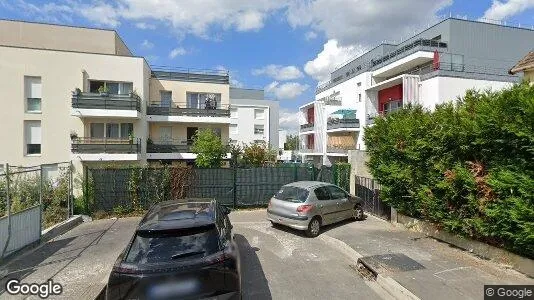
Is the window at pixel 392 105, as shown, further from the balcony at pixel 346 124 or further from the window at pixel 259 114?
the window at pixel 259 114

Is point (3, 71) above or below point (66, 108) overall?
above

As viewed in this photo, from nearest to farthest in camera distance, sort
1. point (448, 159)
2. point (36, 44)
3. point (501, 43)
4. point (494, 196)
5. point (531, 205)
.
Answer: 1. point (531, 205)
2. point (494, 196)
3. point (448, 159)
4. point (36, 44)
5. point (501, 43)

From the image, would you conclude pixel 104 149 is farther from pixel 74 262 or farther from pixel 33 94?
pixel 74 262

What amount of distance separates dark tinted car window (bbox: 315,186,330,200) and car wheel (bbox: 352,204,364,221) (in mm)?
→ 1505

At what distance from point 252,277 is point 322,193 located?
4.36m

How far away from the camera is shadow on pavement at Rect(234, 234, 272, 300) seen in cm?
554

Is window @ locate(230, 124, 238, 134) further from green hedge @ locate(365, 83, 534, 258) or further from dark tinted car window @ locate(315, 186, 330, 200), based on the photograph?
green hedge @ locate(365, 83, 534, 258)

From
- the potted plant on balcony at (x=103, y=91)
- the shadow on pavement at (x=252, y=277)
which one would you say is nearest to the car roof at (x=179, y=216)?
the shadow on pavement at (x=252, y=277)

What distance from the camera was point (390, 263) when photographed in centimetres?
660

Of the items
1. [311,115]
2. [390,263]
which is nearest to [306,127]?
[311,115]

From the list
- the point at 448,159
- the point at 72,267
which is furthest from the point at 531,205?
the point at 72,267

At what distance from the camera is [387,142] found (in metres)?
10.4

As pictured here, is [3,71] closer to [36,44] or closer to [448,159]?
[36,44]

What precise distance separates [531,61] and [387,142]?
17.8 ft
